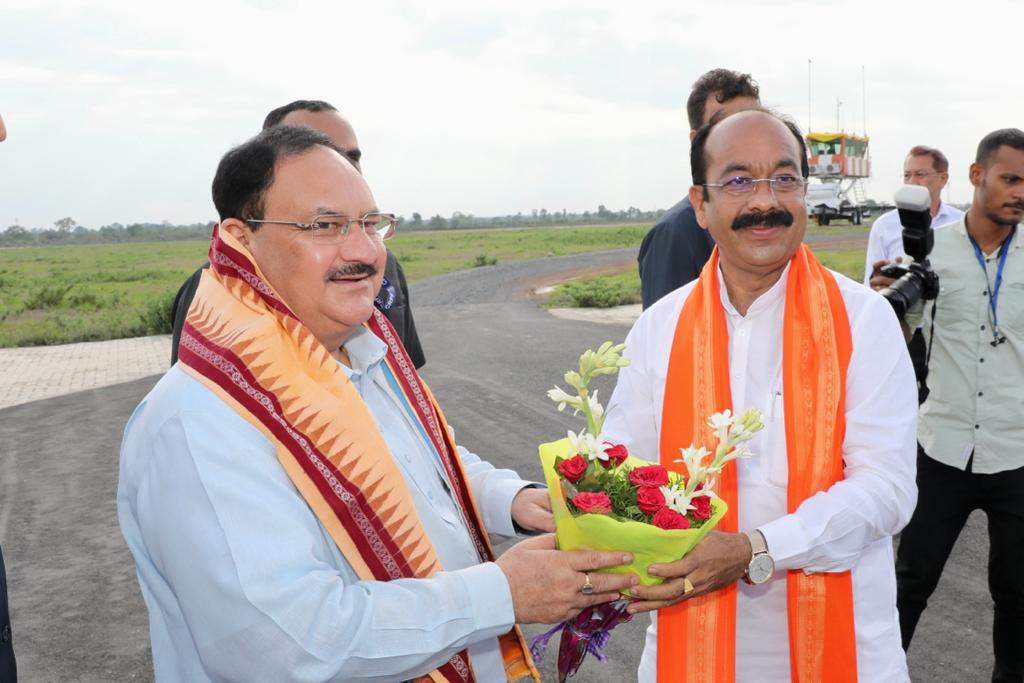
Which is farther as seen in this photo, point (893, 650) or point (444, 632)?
point (893, 650)

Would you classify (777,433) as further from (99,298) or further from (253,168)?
(99,298)

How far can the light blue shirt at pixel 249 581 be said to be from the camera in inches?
66.0

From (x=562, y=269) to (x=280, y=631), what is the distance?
111ft

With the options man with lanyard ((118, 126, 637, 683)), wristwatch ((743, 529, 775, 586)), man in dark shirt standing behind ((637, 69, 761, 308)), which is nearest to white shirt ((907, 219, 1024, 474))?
man in dark shirt standing behind ((637, 69, 761, 308))

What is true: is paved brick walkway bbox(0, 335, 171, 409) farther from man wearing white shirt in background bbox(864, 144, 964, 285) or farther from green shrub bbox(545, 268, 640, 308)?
man wearing white shirt in background bbox(864, 144, 964, 285)

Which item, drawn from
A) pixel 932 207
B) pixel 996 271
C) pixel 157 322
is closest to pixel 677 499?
pixel 996 271

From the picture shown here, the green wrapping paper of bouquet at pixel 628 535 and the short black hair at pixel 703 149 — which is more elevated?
the short black hair at pixel 703 149

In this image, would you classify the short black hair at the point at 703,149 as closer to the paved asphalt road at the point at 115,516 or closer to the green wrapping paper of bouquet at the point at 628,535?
the green wrapping paper of bouquet at the point at 628,535

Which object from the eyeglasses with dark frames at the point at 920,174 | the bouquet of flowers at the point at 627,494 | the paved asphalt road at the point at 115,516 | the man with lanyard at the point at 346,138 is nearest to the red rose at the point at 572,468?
the bouquet of flowers at the point at 627,494

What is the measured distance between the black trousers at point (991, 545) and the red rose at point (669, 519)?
242cm

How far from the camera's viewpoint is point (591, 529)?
1985 mm

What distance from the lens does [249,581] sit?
65.2 inches

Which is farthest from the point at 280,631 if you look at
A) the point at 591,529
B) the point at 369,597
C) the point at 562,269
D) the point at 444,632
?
the point at 562,269

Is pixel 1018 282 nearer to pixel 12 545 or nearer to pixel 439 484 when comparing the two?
pixel 439 484
